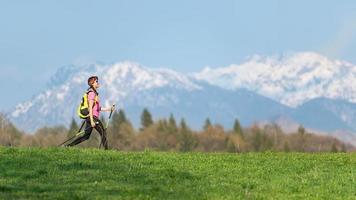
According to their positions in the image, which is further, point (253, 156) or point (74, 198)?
point (253, 156)

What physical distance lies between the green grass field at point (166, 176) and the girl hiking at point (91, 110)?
8.65 feet

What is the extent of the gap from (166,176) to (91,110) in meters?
9.70

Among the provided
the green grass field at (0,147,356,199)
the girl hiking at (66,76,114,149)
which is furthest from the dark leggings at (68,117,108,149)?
the green grass field at (0,147,356,199)

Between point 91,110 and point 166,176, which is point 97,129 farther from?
point 166,176

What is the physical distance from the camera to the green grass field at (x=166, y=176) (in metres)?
22.2

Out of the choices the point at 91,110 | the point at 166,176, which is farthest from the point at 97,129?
the point at 166,176

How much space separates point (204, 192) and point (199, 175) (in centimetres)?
332

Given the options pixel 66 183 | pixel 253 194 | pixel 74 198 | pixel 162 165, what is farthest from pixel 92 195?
pixel 162 165

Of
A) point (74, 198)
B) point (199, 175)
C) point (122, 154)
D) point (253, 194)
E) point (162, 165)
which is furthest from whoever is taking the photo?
point (122, 154)

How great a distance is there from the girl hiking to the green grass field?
104 inches

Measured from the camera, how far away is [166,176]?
25391mm

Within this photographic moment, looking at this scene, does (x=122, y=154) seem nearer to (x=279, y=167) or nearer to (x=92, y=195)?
(x=279, y=167)

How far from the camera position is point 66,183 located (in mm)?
23312

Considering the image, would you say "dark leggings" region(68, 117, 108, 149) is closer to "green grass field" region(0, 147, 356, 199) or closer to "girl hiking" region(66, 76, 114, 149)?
"girl hiking" region(66, 76, 114, 149)
